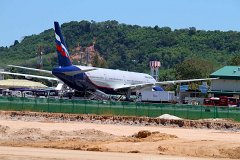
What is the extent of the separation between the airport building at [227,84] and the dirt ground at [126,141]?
46021 mm

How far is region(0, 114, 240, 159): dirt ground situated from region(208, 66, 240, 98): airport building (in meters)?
46.0

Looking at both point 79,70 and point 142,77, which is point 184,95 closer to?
point 142,77

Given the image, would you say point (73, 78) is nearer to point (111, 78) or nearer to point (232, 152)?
point (111, 78)

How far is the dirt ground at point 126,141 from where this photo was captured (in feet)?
125

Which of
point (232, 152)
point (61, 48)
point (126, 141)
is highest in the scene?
point (61, 48)

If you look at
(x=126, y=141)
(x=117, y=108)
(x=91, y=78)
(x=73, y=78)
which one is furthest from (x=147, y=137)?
(x=91, y=78)

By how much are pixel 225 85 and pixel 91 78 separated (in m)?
24.1

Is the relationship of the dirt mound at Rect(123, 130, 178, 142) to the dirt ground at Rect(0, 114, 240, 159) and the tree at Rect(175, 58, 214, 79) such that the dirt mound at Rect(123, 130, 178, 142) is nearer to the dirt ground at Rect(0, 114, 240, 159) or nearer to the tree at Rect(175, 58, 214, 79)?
the dirt ground at Rect(0, 114, 240, 159)

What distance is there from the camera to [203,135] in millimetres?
50750

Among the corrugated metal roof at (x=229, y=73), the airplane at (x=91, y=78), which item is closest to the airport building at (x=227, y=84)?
the corrugated metal roof at (x=229, y=73)

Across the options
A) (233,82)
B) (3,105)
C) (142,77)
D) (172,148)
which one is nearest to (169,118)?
(3,105)

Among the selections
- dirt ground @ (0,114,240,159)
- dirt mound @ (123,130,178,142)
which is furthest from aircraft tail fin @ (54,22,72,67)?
dirt mound @ (123,130,178,142)

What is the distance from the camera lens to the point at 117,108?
222 ft

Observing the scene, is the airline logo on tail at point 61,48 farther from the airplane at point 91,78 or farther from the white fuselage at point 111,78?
the white fuselage at point 111,78
